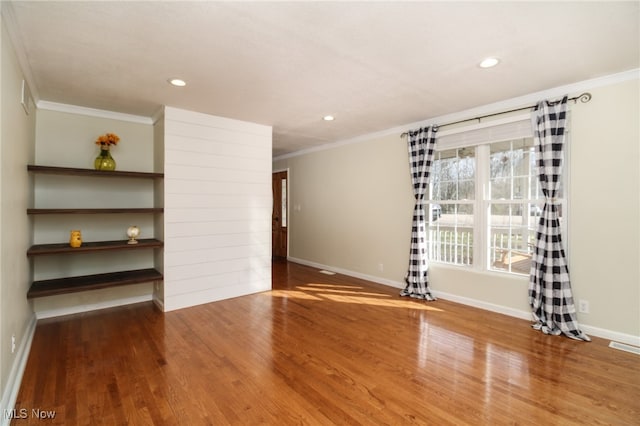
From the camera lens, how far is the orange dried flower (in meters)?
3.60

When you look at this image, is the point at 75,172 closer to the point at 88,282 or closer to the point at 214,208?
the point at 88,282

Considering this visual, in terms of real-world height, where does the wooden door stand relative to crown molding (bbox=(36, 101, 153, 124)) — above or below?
below

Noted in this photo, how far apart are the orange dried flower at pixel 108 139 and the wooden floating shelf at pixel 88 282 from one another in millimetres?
1553

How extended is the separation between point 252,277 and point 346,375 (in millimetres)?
2508

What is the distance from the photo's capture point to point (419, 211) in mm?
4359

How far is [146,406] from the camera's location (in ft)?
6.54

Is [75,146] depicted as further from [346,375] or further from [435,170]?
[435,170]

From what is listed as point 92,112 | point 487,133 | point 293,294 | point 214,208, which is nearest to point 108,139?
point 92,112

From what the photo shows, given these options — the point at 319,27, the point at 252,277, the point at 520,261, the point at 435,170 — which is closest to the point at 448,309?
the point at 520,261

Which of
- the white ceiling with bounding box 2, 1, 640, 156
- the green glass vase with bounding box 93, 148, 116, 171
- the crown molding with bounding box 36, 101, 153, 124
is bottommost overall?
the green glass vase with bounding box 93, 148, 116, 171

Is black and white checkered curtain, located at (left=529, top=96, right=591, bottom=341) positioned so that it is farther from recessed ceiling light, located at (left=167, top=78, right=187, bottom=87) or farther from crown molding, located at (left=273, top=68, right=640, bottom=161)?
recessed ceiling light, located at (left=167, top=78, right=187, bottom=87)

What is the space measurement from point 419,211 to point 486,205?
84cm

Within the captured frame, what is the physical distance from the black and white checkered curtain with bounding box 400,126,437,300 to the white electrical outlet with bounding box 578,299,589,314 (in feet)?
5.06

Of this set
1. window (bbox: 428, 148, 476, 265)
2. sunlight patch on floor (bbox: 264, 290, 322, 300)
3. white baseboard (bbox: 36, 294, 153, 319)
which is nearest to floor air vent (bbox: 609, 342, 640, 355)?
window (bbox: 428, 148, 476, 265)
